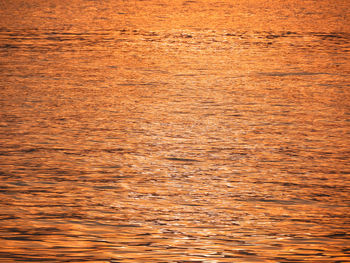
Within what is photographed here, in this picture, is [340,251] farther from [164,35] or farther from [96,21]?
[96,21]

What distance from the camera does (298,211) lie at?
6.01 feet

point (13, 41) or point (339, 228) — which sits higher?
point (13, 41)

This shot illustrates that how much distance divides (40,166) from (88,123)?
0.61m

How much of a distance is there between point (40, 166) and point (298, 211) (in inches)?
33.9

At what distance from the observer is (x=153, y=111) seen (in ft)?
9.98

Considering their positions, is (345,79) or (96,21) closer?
(345,79)

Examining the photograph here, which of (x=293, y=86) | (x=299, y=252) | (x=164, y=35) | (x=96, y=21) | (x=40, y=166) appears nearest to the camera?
(x=299, y=252)

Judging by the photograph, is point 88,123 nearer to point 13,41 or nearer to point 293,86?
point 293,86

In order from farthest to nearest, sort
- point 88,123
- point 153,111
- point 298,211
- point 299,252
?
point 153,111 < point 88,123 < point 298,211 < point 299,252

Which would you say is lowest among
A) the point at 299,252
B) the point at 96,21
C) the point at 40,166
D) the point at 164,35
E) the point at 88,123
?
the point at 299,252

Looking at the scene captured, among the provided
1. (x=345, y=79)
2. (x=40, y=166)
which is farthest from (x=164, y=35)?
(x=40, y=166)

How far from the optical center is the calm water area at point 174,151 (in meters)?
1.62

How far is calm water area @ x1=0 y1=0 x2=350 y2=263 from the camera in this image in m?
1.62

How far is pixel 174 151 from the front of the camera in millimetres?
2412
